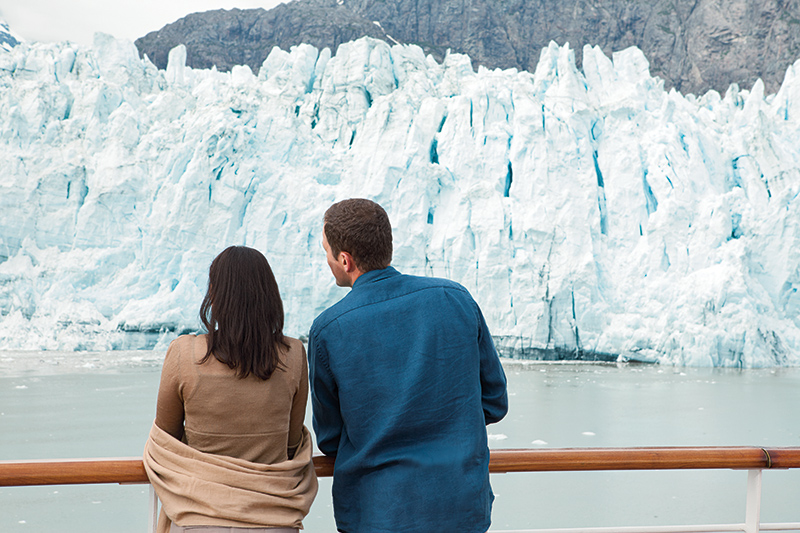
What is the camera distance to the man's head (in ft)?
2.72

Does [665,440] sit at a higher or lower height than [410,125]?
lower

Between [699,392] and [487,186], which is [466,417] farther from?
[487,186]

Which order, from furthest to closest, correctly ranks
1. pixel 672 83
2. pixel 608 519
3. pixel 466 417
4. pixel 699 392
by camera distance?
→ pixel 672 83 < pixel 699 392 < pixel 608 519 < pixel 466 417

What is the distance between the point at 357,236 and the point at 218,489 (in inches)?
14.6

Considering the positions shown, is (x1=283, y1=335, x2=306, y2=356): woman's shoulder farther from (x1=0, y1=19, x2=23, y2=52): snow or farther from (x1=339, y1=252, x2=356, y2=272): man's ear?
(x1=0, y1=19, x2=23, y2=52): snow

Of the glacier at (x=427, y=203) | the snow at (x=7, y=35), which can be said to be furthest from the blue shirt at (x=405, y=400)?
the snow at (x=7, y=35)

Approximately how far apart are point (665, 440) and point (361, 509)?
21.5 feet

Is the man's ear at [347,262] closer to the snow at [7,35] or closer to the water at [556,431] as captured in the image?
the water at [556,431]

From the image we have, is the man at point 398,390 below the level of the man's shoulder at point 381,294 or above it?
below

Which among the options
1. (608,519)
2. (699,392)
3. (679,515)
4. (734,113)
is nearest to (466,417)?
(608,519)

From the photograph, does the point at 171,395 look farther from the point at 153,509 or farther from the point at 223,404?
the point at 153,509

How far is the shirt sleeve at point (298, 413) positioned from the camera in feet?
2.95

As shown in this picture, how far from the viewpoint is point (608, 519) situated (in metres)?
4.45

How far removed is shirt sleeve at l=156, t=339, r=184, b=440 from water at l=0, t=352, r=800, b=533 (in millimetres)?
3359
